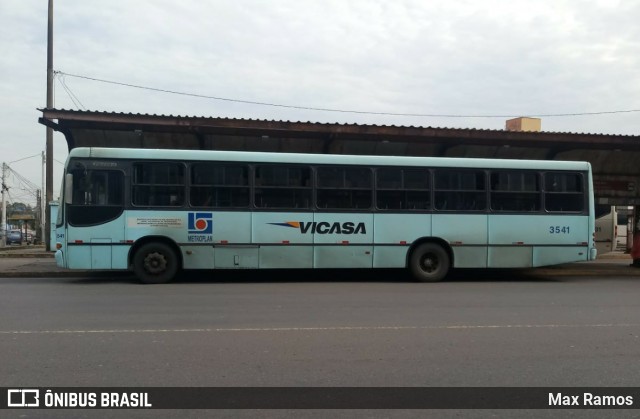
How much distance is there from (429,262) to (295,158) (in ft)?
13.5

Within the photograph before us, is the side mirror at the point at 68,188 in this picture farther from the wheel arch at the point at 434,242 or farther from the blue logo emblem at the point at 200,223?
the wheel arch at the point at 434,242

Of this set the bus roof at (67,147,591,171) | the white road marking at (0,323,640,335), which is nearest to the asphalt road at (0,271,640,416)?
the white road marking at (0,323,640,335)

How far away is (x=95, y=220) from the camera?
38.0 feet

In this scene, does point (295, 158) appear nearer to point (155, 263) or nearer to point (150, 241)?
point (150, 241)

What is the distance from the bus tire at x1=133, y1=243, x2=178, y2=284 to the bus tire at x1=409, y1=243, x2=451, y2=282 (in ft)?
18.6

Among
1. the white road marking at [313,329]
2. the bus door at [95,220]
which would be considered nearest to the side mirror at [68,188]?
the bus door at [95,220]

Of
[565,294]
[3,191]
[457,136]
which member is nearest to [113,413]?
[565,294]

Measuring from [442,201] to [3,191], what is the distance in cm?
4182

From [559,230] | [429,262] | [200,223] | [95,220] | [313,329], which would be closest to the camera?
[313,329]

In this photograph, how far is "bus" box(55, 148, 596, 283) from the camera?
38.2ft

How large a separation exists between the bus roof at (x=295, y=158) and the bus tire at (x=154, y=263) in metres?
2.07

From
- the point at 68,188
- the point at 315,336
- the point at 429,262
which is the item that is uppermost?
the point at 68,188

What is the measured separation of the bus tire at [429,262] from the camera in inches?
493

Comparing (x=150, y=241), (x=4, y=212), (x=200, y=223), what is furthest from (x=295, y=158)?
(x=4, y=212)
